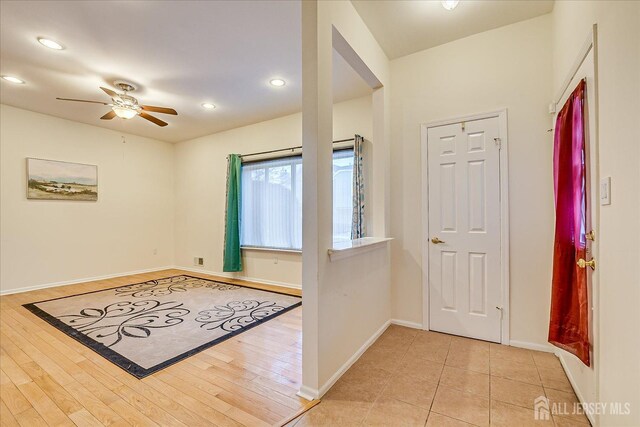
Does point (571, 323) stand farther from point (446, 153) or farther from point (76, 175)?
point (76, 175)

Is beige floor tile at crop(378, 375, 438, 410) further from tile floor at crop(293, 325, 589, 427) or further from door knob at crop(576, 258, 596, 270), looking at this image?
door knob at crop(576, 258, 596, 270)

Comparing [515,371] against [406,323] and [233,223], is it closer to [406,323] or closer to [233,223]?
[406,323]

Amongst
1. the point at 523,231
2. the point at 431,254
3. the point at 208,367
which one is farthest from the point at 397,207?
the point at 208,367

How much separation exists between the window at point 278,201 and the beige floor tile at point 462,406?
2.41 metres

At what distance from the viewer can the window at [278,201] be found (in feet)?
13.3

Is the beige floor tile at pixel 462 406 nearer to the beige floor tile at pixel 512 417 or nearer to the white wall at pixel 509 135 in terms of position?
the beige floor tile at pixel 512 417

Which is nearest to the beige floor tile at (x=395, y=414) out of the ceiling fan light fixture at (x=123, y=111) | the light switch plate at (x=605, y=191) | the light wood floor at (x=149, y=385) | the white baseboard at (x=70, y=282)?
the light wood floor at (x=149, y=385)

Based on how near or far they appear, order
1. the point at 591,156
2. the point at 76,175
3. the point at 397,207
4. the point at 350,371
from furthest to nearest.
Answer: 1. the point at 76,175
2. the point at 397,207
3. the point at 350,371
4. the point at 591,156

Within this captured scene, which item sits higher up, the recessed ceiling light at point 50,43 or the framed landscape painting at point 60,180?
the recessed ceiling light at point 50,43

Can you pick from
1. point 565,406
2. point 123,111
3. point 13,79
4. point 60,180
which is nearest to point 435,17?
point 565,406

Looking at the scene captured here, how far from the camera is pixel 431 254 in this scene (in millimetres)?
2840

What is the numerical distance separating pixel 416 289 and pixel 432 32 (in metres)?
2.53

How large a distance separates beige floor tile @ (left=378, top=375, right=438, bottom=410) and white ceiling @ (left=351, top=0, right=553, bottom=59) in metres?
2.92

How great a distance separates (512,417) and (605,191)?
1.32 m
